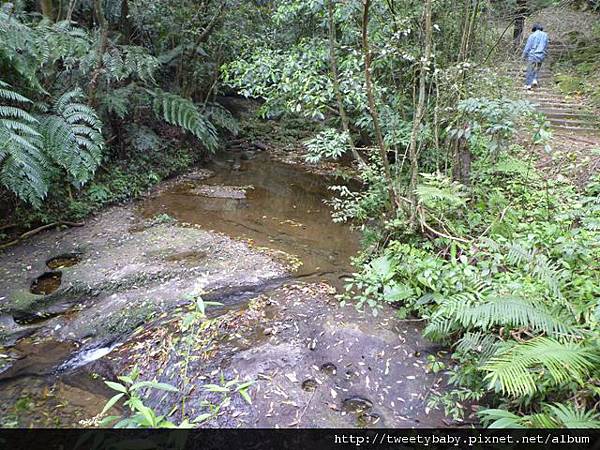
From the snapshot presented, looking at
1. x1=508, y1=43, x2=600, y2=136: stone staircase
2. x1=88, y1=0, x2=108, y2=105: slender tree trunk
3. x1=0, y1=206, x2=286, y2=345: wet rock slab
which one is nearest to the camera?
x1=0, y1=206, x2=286, y2=345: wet rock slab

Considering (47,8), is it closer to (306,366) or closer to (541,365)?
(306,366)

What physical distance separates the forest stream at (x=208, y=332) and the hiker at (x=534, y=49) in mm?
5454

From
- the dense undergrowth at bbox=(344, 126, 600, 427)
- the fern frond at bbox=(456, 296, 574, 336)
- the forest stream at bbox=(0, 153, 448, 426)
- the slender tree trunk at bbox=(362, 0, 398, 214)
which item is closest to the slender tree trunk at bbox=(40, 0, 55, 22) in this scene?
the forest stream at bbox=(0, 153, 448, 426)

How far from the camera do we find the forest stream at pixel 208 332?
2.84 m

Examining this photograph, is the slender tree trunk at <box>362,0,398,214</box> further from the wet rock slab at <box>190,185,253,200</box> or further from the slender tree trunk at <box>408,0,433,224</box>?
the wet rock slab at <box>190,185,253,200</box>

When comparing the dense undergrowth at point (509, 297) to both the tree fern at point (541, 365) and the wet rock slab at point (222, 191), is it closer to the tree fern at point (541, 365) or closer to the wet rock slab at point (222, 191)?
the tree fern at point (541, 365)

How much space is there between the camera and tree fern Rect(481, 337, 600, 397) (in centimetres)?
202

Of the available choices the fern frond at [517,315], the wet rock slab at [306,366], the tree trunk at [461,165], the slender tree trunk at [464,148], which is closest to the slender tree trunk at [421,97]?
the slender tree trunk at [464,148]

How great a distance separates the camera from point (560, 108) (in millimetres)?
7324

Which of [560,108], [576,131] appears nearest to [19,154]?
[576,131]

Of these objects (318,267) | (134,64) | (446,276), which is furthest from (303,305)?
(134,64)

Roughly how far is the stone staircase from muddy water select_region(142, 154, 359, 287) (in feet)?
10.7

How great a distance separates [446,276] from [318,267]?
1.78 m

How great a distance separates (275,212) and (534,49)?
5873 millimetres
